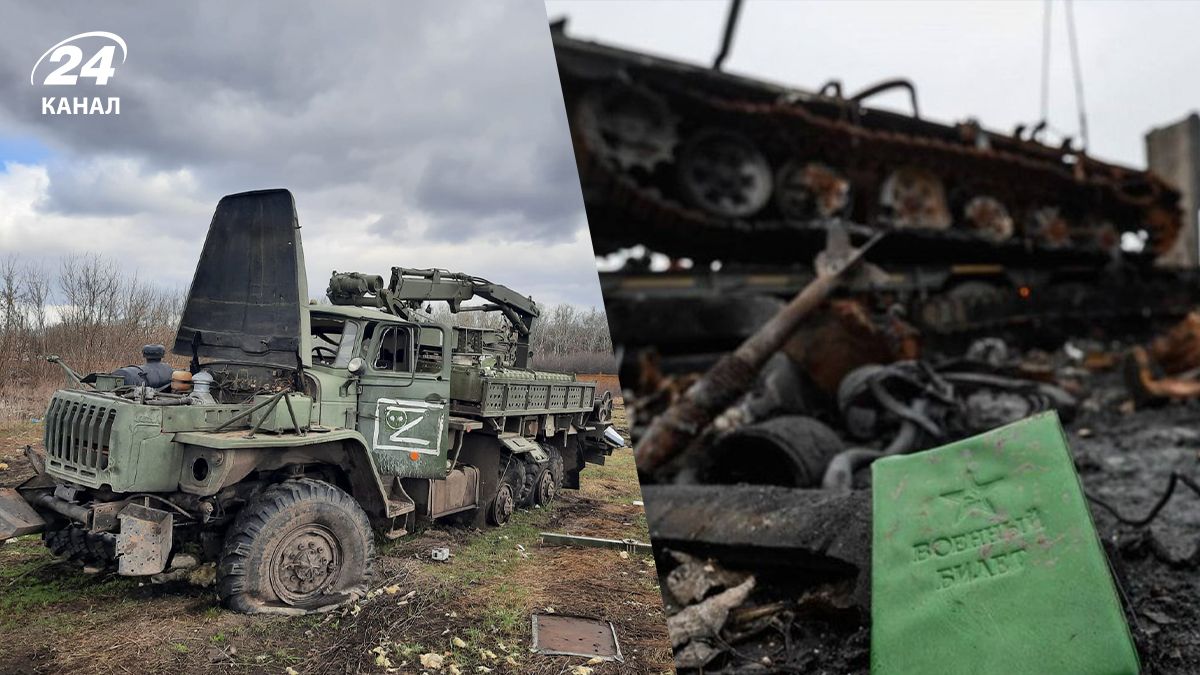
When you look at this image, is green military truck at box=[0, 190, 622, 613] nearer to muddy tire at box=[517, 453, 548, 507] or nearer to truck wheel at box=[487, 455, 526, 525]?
truck wheel at box=[487, 455, 526, 525]

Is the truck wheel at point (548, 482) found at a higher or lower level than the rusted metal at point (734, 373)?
lower

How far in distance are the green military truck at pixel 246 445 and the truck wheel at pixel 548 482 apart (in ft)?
1.80

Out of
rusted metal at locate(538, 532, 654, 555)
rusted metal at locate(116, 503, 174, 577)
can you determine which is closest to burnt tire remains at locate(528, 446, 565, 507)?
rusted metal at locate(538, 532, 654, 555)


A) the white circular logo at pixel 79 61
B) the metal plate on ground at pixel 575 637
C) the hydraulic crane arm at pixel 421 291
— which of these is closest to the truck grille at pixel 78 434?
the hydraulic crane arm at pixel 421 291

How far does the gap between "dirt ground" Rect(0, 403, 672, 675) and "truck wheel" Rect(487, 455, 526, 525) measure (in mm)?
541

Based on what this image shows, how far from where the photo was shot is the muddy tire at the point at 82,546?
196 cm

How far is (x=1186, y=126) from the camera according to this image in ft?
3.24

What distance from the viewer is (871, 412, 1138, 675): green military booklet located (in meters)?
0.79

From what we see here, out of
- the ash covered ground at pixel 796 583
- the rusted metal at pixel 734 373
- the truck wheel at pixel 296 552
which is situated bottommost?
the truck wheel at pixel 296 552

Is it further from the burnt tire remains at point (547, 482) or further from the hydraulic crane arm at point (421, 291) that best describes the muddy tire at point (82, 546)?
the burnt tire remains at point (547, 482)

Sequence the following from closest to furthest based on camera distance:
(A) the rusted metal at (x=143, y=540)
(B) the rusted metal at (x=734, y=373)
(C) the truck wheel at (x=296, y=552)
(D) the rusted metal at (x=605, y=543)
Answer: (B) the rusted metal at (x=734, y=373), (A) the rusted metal at (x=143, y=540), (C) the truck wheel at (x=296, y=552), (D) the rusted metal at (x=605, y=543)

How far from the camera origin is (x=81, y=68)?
1.92 meters

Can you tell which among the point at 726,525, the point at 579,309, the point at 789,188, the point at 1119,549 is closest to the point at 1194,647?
the point at 1119,549

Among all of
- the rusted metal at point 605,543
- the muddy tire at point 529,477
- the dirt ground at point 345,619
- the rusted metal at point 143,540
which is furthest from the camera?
the muddy tire at point 529,477
